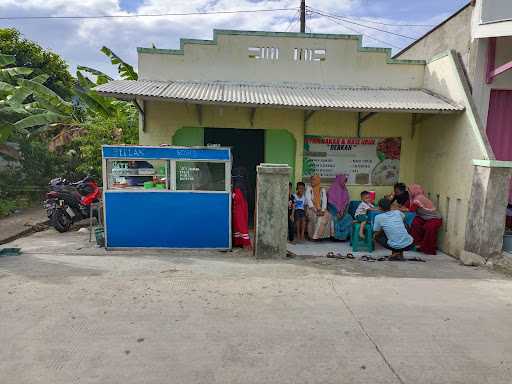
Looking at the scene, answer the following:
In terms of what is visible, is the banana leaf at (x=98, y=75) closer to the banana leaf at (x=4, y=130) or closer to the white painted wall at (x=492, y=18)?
the banana leaf at (x=4, y=130)

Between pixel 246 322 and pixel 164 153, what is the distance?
3.35 metres

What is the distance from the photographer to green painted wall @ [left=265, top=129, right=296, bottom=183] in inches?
321

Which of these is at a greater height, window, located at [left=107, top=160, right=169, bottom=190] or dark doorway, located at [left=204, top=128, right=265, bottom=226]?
dark doorway, located at [left=204, top=128, right=265, bottom=226]

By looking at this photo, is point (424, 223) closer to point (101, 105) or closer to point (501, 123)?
point (501, 123)

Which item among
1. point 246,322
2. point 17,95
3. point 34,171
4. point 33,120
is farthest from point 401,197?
point 34,171

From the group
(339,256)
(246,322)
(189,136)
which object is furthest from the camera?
(189,136)

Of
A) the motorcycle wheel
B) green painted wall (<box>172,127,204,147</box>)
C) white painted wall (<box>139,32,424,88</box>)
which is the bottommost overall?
the motorcycle wheel

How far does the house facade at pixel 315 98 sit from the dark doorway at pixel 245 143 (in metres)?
0.11

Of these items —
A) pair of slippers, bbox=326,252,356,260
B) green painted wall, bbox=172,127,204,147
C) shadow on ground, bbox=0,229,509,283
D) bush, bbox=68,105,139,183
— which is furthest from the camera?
bush, bbox=68,105,139,183

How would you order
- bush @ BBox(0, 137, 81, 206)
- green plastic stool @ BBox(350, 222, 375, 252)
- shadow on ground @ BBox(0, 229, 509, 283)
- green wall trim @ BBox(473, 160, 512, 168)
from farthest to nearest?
bush @ BBox(0, 137, 81, 206)
green plastic stool @ BBox(350, 222, 375, 252)
green wall trim @ BBox(473, 160, 512, 168)
shadow on ground @ BBox(0, 229, 509, 283)

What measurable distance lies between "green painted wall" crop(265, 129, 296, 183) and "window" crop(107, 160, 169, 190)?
2681 mm

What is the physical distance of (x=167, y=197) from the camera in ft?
20.5

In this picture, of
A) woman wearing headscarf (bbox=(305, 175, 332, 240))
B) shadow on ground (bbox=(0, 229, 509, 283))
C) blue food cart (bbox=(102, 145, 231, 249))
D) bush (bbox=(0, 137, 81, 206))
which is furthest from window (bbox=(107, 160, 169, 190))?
bush (bbox=(0, 137, 81, 206))

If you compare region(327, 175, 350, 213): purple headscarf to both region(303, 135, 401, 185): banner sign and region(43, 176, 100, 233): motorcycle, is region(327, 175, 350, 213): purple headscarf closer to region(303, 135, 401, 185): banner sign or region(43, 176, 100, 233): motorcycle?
region(303, 135, 401, 185): banner sign
